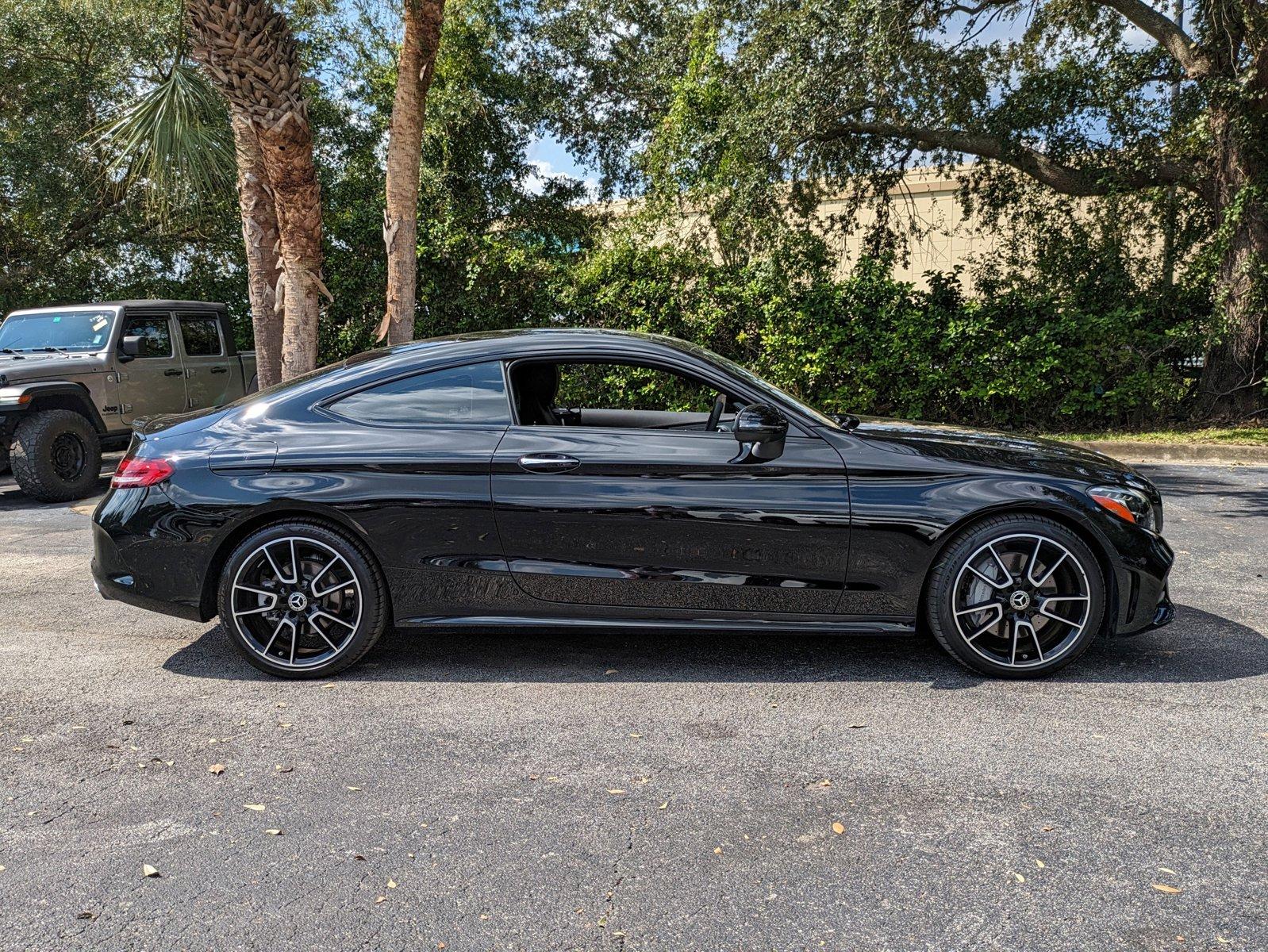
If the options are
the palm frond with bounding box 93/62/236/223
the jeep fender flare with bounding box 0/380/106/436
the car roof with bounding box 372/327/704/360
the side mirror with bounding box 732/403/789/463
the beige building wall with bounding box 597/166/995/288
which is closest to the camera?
the side mirror with bounding box 732/403/789/463

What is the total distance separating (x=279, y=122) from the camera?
31.5 ft

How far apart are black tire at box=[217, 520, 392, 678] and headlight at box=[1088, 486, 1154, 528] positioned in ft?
10.3

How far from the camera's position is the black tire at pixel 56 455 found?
919cm

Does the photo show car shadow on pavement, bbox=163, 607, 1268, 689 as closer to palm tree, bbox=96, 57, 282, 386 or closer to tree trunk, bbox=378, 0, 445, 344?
tree trunk, bbox=378, 0, 445, 344

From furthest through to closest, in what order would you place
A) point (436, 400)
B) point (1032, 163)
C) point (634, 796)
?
point (1032, 163)
point (436, 400)
point (634, 796)

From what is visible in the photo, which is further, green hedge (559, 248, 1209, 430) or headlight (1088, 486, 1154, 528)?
green hedge (559, 248, 1209, 430)

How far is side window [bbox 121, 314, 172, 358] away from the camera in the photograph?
405 inches

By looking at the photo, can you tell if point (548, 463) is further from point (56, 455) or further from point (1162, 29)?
point (1162, 29)

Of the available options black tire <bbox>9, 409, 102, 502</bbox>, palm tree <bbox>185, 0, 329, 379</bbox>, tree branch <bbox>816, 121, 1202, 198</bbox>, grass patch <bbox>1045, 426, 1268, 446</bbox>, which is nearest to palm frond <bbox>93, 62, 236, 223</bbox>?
palm tree <bbox>185, 0, 329, 379</bbox>

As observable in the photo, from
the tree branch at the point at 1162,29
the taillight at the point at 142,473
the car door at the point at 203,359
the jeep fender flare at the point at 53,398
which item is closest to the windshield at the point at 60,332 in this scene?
the jeep fender flare at the point at 53,398

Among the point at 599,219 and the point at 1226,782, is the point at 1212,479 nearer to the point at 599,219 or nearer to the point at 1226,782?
the point at 1226,782

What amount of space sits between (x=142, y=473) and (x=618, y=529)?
85.5 inches

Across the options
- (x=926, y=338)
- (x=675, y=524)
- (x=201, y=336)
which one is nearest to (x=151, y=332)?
(x=201, y=336)

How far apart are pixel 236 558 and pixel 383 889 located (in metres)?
2.07
